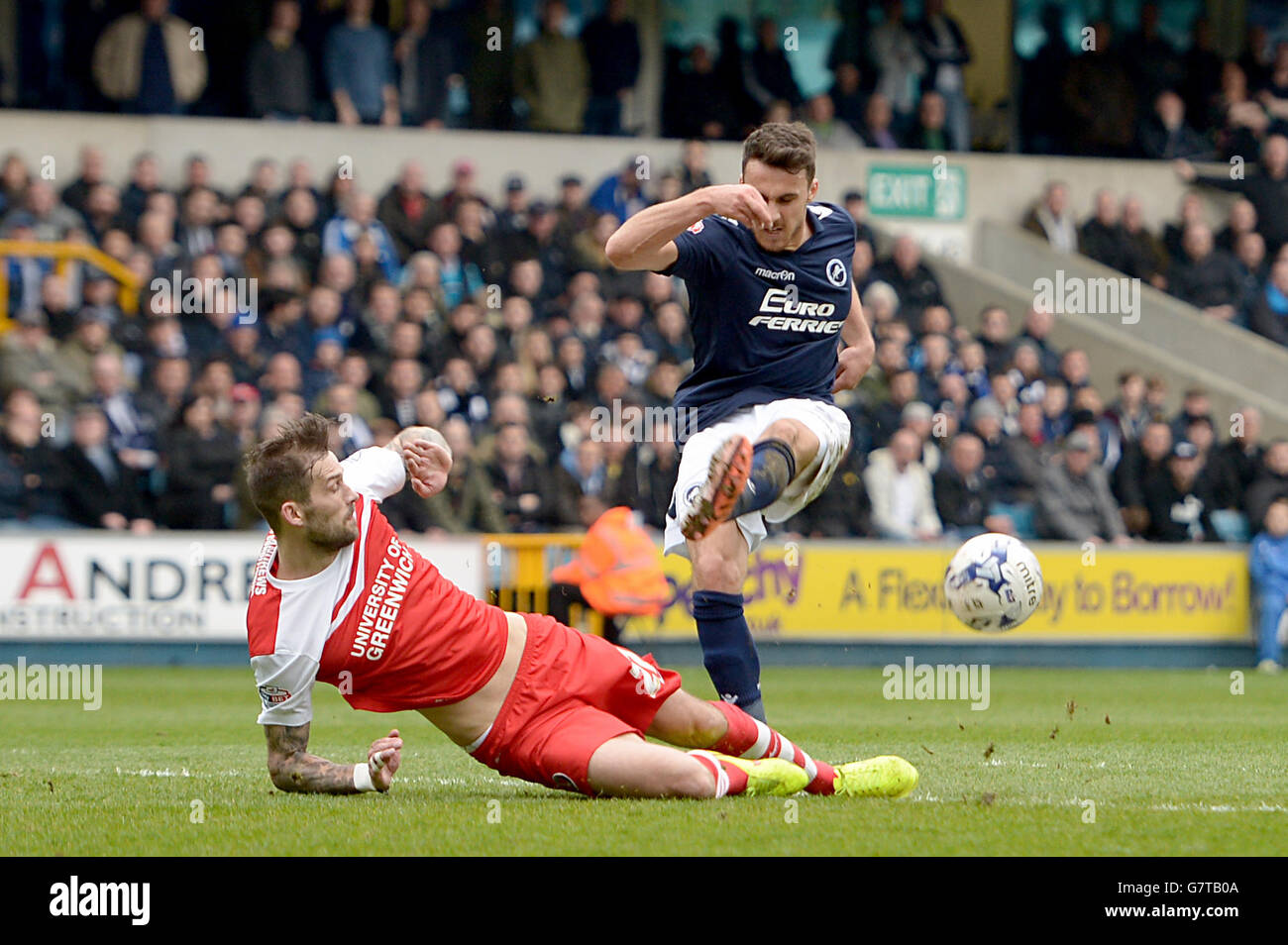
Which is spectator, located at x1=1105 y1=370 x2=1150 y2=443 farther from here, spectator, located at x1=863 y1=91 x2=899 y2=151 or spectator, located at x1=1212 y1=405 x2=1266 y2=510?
spectator, located at x1=863 y1=91 x2=899 y2=151

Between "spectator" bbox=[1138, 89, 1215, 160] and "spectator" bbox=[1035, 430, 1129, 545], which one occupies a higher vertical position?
"spectator" bbox=[1138, 89, 1215, 160]

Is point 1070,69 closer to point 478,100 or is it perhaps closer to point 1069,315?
point 1069,315

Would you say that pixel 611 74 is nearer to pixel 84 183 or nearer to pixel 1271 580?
pixel 84 183

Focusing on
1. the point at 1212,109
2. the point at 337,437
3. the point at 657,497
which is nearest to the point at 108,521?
the point at 337,437

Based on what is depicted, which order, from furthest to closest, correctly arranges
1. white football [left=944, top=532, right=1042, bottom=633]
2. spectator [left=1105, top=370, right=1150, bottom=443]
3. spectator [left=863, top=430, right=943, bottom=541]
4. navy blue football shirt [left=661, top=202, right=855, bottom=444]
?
spectator [left=1105, top=370, right=1150, bottom=443]
spectator [left=863, top=430, right=943, bottom=541]
white football [left=944, top=532, right=1042, bottom=633]
navy blue football shirt [left=661, top=202, right=855, bottom=444]

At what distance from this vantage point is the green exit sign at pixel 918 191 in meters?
20.3

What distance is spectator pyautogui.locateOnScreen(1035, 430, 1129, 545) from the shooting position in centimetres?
1599

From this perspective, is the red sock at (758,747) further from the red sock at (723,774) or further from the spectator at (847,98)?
the spectator at (847,98)

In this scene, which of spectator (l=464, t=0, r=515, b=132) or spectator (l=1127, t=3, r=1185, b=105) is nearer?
spectator (l=464, t=0, r=515, b=132)

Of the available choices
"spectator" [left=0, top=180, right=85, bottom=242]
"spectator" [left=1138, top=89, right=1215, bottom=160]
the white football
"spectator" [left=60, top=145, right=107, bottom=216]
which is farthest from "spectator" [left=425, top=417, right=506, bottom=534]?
"spectator" [left=1138, top=89, right=1215, bottom=160]

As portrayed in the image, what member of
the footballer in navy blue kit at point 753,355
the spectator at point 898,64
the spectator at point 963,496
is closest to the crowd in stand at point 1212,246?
the spectator at point 898,64

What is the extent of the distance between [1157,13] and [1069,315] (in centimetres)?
470

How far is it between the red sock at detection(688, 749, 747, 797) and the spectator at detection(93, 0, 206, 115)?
13.6 metres

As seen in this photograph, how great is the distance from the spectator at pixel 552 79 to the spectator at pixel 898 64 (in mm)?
3596
